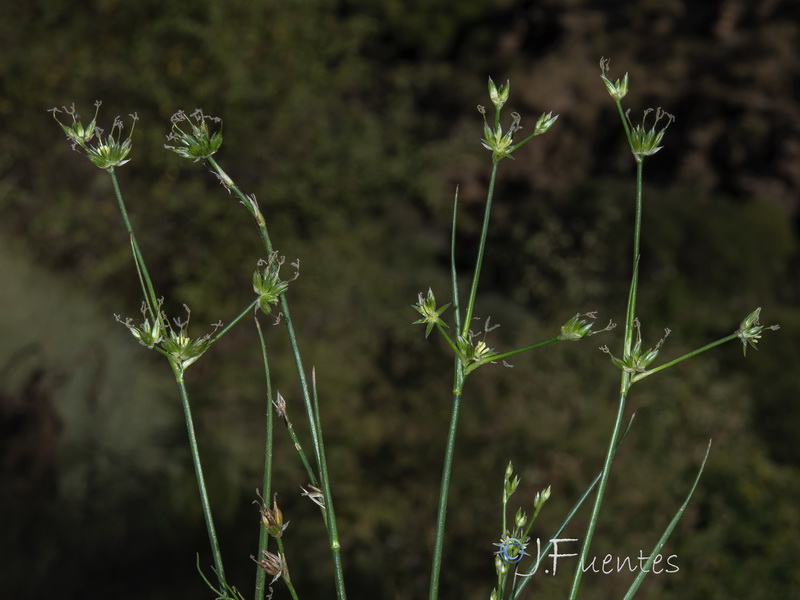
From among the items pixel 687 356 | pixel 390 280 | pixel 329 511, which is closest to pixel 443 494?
pixel 329 511

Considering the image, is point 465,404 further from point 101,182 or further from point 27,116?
point 27,116

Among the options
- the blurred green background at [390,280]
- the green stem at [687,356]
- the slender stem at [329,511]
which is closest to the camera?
the green stem at [687,356]

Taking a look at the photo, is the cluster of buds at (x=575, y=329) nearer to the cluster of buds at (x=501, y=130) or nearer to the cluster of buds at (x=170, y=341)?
the cluster of buds at (x=501, y=130)

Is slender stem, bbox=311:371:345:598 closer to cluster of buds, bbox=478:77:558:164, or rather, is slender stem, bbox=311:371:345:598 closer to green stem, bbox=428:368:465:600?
green stem, bbox=428:368:465:600

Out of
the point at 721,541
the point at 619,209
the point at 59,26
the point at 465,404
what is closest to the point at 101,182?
the point at 59,26

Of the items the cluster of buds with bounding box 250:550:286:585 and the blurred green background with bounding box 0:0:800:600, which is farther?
the blurred green background with bounding box 0:0:800:600

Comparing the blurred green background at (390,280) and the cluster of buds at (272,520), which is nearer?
the cluster of buds at (272,520)

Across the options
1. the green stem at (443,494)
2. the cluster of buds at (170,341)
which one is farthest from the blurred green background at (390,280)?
the cluster of buds at (170,341)

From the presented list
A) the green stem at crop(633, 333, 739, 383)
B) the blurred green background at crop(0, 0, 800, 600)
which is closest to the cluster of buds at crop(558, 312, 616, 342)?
the green stem at crop(633, 333, 739, 383)

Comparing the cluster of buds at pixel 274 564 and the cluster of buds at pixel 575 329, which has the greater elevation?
the cluster of buds at pixel 575 329
